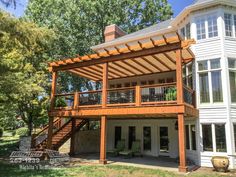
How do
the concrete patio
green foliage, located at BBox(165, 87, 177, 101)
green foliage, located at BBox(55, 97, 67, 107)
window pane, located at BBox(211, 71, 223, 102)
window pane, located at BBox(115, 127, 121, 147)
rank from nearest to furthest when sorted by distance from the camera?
the concrete patio, green foliage, located at BBox(165, 87, 177, 101), window pane, located at BBox(211, 71, 223, 102), window pane, located at BBox(115, 127, 121, 147), green foliage, located at BBox(55, 97, 67, 107)

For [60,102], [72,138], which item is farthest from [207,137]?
[60,102]

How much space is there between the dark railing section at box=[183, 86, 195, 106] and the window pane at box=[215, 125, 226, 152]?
6.44ft

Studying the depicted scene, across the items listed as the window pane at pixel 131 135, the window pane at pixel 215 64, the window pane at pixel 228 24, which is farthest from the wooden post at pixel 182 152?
the window pane at pixel 131 135

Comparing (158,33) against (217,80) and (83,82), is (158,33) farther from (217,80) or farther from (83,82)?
(83,82)

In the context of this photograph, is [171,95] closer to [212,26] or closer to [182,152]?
[182,152]

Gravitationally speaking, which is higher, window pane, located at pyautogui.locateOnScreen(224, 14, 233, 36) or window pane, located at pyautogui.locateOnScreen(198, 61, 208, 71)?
window pane, located at pyautogui.locateOnScreen(224, 14, 233, 36)

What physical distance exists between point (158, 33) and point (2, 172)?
514 inches

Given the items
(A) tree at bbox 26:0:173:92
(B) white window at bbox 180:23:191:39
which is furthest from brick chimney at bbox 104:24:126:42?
(B) white window at bbox 180:23:191:39

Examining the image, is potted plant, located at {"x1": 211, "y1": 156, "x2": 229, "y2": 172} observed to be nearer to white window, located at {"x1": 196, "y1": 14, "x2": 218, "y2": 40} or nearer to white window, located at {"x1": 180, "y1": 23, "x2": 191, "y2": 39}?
white window, located at {"x1": 196, "y1": 14, "x2": 218, "y2": 40}

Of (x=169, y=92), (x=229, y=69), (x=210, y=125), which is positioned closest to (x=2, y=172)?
(x=169, y=92)

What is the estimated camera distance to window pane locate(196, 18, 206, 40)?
1377 centimetres

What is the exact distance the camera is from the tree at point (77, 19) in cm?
2798

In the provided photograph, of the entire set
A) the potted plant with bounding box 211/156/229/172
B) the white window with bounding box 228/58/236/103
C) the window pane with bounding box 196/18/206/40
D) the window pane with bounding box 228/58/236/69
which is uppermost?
the window pane with bounding box 196/18/206/40

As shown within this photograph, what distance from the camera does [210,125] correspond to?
12773mm
